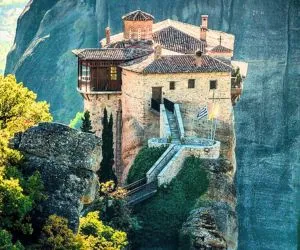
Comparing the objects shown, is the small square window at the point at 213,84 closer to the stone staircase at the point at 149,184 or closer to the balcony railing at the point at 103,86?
the balcony railing at the point at 103,86

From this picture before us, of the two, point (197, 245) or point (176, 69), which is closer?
point (197, 245)

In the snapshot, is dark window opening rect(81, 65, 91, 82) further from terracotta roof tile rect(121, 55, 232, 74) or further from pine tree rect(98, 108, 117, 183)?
pine tree rect(98, 108, 117, 183)

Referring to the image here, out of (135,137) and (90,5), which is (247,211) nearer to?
(135,137)

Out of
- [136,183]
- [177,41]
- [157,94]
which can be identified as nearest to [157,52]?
[157,94]

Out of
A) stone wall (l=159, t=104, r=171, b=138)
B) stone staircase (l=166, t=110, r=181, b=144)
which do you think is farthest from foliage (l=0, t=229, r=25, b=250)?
stone wall (l=159, t=104, r=171, b=138)

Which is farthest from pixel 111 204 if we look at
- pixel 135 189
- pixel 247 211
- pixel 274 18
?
pixel 274 18

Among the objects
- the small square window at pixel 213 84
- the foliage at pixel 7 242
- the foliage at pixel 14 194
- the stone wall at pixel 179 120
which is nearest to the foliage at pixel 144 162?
the stone wall at pixel 179 120
